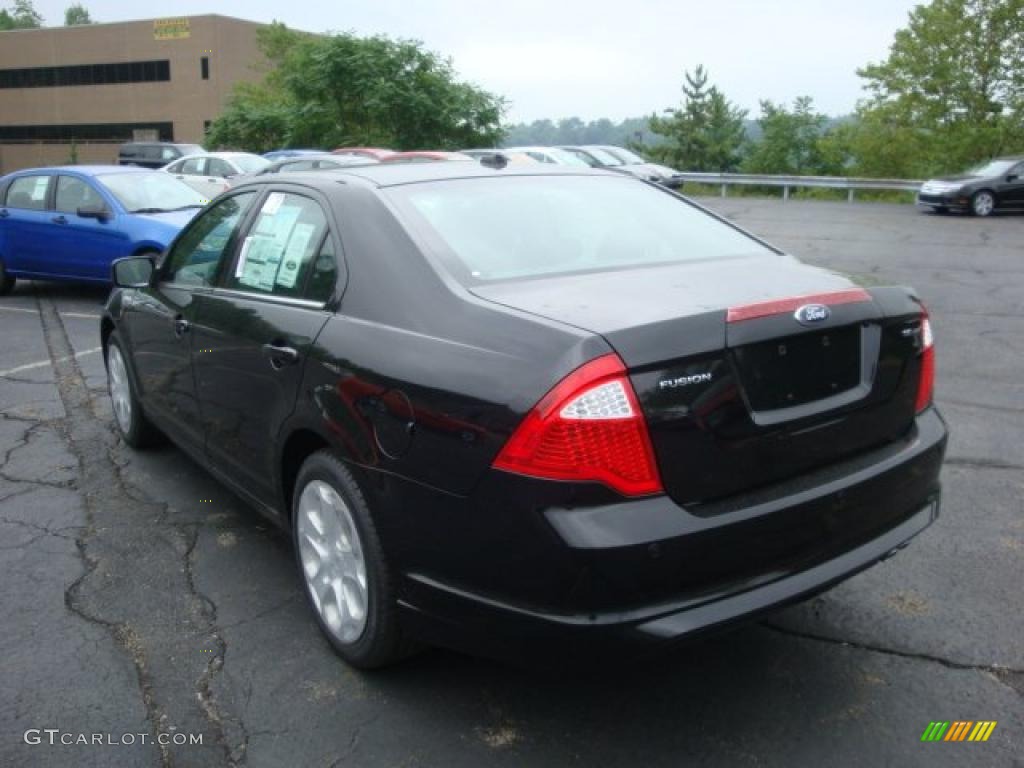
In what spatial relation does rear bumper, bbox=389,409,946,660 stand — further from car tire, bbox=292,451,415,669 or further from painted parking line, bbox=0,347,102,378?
painted parking line, bbox=0,347,102,378

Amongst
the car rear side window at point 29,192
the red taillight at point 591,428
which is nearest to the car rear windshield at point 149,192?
the car rear side window at point 29,192

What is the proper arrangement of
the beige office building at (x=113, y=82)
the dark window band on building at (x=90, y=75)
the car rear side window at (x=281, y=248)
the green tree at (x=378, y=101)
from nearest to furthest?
the car rear side window at (x=281, y=248) → the green tree at (x=378, y=101) → the beige office building at (x=113, y=82) → the dark window band on building at (x=90, y=75)

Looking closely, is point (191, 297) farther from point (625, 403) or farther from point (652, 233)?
point (625, 403)

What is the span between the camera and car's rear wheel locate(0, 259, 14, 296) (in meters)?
11.9

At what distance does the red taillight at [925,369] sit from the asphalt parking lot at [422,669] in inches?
9.4

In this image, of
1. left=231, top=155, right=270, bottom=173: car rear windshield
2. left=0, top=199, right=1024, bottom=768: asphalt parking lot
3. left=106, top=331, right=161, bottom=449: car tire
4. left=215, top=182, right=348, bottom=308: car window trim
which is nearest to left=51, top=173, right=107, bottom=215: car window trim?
left=106, top=331, right=161, bottom=449: car tire

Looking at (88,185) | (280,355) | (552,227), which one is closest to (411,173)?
(552,227)

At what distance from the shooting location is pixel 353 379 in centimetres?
300

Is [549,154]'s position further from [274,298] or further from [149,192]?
[274,298]

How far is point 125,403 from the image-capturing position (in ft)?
18.6

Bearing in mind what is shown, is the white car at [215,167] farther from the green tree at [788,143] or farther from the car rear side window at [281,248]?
the green tree at [788,143]

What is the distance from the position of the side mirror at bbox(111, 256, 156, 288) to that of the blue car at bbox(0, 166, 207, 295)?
522cm

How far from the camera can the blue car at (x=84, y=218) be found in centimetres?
1035

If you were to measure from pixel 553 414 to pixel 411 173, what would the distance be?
1.70 m
